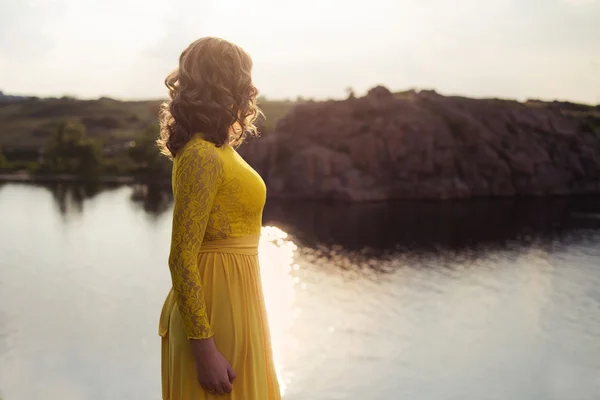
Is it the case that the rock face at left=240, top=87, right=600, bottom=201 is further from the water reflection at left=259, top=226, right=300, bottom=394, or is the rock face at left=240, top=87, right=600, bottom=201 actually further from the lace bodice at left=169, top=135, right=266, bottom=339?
the lace bodice at left=169, top=135, right=266, bottom=339

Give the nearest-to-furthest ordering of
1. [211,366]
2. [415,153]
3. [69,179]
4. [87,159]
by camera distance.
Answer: [211,366]
[415,153]
[69,179]
[87,159]

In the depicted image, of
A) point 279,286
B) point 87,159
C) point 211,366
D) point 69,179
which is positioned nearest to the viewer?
point 211,366

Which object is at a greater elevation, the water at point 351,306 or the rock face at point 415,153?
the rock face at point 415,153

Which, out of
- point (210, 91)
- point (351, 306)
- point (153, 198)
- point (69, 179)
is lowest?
point (69, 179)

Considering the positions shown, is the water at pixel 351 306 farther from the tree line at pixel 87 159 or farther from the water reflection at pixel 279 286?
the tree line at pixel 87 159

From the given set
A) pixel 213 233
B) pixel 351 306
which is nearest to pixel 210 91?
pixel 213 233

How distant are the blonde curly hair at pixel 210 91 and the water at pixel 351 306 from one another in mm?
14223

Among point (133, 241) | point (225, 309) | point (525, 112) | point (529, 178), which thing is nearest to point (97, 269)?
point (133, 241)

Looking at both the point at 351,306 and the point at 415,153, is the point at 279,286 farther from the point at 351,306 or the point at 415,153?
the point at 415,153

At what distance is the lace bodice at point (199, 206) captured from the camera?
2.32 metres

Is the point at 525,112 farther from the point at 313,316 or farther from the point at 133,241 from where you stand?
the point at 313,316

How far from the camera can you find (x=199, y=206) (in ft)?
7.68

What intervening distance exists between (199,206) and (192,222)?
Result: 68mm

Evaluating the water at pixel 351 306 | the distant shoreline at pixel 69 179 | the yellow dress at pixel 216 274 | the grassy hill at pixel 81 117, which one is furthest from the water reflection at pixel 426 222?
the grassy hill at pixel 81 117
